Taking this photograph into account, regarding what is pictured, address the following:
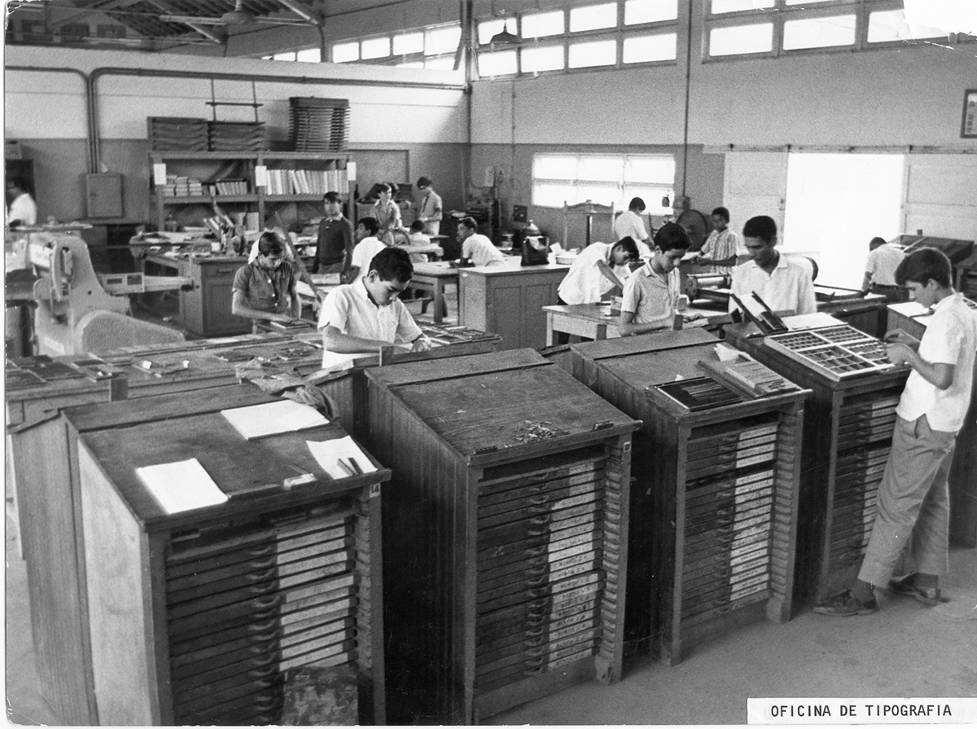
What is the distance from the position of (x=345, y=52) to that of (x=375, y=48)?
0.92 metres

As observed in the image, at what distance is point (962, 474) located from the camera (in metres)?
4.53

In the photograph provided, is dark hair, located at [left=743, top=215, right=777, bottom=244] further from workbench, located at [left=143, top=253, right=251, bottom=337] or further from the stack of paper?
workbench, located at [left=143, top=253, right=251, bottom=337]

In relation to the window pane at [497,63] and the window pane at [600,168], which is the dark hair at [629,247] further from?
the window pane at [497,63]

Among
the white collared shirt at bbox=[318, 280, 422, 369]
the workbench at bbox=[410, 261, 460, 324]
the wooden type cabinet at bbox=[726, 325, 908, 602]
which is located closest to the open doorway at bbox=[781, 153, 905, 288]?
the workbench at bbox=[410, 261, 460, 324]

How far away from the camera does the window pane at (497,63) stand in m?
13.7

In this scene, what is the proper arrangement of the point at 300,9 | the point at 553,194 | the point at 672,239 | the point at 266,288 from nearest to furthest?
the point at 672,239 → the point at 266,288 → the point at 553,194 → the point at 300,9

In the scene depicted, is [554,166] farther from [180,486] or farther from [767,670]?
[180,486]

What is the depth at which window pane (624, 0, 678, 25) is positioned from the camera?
11531 millimetres

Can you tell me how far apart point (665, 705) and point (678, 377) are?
3.57 ft

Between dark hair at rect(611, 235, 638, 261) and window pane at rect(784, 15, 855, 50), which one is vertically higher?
window pane at rect(784, 15, 855, 50)

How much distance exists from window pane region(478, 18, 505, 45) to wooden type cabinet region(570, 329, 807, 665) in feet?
34.1

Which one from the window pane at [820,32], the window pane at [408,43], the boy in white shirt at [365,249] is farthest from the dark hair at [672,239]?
the window pane at [408,43]

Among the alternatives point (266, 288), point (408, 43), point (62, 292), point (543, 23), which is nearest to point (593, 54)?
point (543, 23)

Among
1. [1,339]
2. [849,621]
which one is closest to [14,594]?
[1,339]
